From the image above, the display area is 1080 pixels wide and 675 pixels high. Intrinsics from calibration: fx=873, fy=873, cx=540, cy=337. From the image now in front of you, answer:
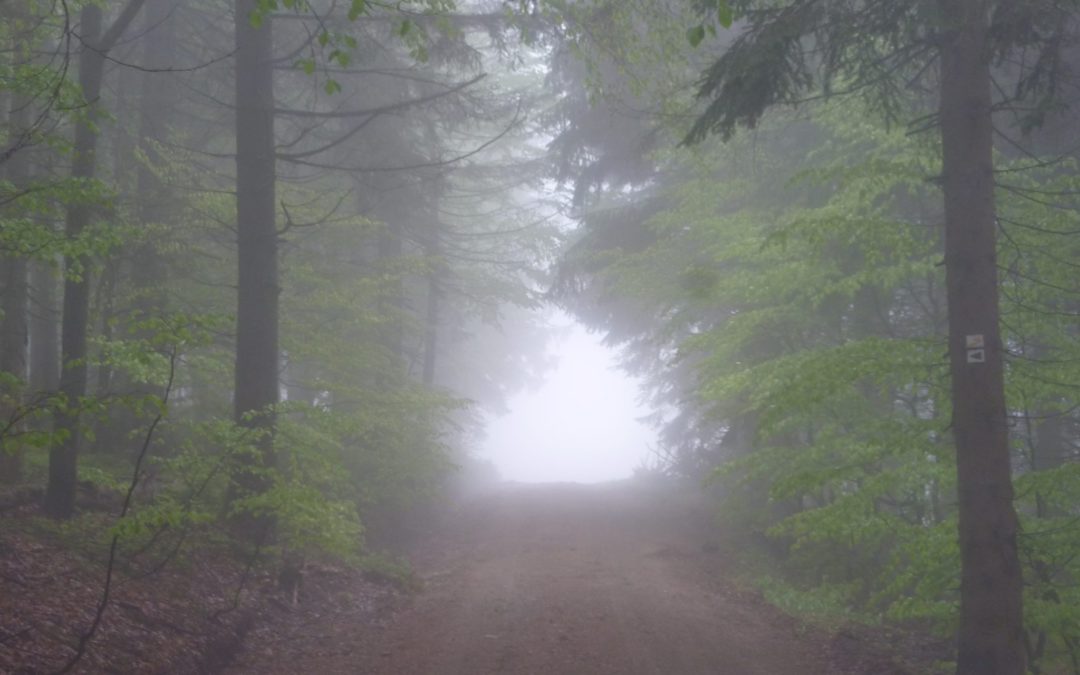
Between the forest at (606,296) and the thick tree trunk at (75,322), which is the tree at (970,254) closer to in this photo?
the forest at (606,296)

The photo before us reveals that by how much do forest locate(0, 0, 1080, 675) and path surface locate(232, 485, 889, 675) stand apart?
0.27 feet

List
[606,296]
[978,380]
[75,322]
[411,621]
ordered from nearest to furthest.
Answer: [978,380] → [75,322] → [411,621] → [606,296]

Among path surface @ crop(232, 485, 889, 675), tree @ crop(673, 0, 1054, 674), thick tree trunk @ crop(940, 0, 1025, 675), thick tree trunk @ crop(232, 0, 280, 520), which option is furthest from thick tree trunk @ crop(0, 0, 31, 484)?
thick tree trunk @ crop(940, 0, 1025, 675)

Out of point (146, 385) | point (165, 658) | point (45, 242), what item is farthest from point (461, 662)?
point (146, 385)

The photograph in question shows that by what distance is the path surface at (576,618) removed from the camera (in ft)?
28.7

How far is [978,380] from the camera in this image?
24.7 feet

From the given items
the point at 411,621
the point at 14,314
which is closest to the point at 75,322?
the point at 14,314

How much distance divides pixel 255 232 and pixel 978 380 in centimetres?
856

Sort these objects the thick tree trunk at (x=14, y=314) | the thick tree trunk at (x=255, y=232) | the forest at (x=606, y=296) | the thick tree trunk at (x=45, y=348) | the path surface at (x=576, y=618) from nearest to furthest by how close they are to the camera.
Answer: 1. the forest at (x=606, y=296)
2. the path surface at (x=576, y=618)
3. the thick tree trunk at (x=14, y=314)
4. the thick tree trunk at (x=255, y=232)
5. the thick tree trunk at (x=45, y=348)

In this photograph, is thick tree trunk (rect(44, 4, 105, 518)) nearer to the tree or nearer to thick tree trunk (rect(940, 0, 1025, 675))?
the tree

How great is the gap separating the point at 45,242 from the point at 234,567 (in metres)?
4.74

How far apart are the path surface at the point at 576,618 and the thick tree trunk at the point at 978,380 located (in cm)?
195

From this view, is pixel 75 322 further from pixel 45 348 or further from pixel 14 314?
pixel 45 348

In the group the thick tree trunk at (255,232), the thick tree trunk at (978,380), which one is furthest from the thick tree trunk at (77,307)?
the thick tree trunk at (978,380)
